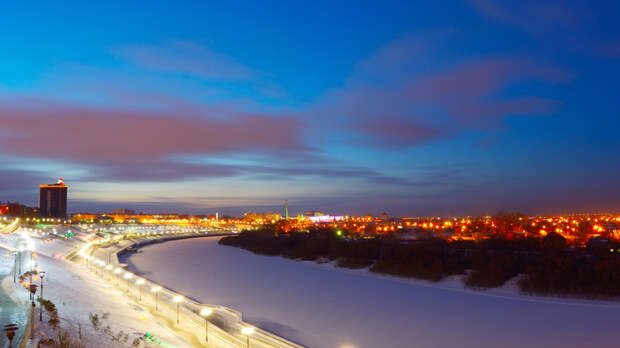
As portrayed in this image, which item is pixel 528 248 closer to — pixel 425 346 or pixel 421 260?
pixel 421 260

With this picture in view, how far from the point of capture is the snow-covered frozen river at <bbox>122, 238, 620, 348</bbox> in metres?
13.0

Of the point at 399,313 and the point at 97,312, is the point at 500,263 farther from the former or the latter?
the point at 97,312

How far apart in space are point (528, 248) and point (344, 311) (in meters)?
18.1

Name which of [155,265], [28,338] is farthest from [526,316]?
[155,265]

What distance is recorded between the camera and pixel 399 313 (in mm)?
16562

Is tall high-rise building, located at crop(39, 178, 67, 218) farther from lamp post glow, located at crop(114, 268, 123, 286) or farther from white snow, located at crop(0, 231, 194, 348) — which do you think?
white snow, located at crop(0, 231, 194, 348)

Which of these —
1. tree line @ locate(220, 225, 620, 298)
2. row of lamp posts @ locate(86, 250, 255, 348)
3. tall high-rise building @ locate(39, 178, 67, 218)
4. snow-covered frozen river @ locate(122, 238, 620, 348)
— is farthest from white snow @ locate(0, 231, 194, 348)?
tall high-rise building @ locate(39, 178, 67, 218)

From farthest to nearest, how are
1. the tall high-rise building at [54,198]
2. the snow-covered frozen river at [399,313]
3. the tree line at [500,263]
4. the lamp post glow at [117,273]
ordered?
1. the tall high-rise building at [54,198]
2. the lamp post glow at [117,273]
3. the tree line at [500,263]
4. the snow-covered frozen river at [399,313]

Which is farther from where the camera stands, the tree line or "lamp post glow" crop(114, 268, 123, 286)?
"lamp post glow" crop(114, 268, 123, 286)

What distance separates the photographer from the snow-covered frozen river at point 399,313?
13.0 metres

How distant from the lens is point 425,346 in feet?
40.6

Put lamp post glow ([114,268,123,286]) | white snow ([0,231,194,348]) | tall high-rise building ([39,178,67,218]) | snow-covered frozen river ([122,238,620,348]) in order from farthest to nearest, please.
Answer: tall high-rise building ([39,178,67,218]) → lamp post glow ([114,268,123,286]) → snow-covered frozen river ([122,238,620,348]) → white snow ([0,231,194,348])

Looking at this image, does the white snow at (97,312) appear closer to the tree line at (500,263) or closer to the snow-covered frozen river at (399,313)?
the snow-covered frozen river at (399,313)

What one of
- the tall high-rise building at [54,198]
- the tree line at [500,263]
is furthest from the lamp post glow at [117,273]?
the tall high-rise building at [54,198]
